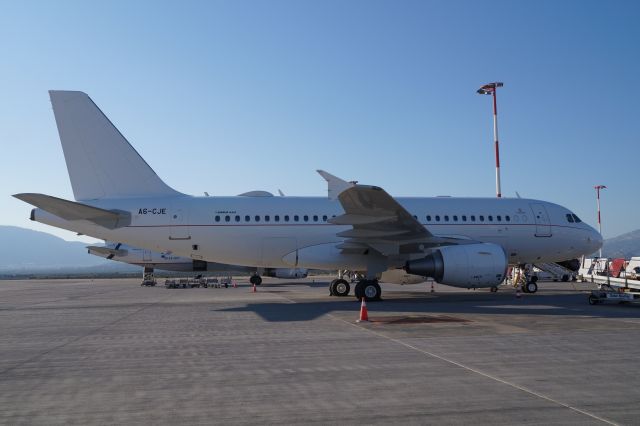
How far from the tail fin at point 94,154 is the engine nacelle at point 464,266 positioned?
9325mm

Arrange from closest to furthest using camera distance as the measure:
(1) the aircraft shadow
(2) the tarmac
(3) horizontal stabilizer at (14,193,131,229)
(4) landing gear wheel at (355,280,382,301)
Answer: (2) the tarmac
(1) the aircraft shadow
(3) horizontal stabilizer at (14,193,131,229)
(4) landing gear wheel at (355,280,382,301)

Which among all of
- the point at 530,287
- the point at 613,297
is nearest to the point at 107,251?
the point at 530,287

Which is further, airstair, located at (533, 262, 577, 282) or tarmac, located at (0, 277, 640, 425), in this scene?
airstair, located at (533, 262, 577, 282)

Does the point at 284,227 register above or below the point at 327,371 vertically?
above

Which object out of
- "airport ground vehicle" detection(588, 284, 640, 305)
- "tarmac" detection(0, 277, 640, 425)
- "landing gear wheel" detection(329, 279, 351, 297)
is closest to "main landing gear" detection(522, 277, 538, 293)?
"airport ground vehicle" detection(588, 284, 640, 305)

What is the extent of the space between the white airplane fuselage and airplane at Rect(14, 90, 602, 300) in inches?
1.3

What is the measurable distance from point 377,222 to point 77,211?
8.86m

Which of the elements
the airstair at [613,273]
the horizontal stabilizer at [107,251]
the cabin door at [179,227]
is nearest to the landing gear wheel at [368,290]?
the cabin door at [179,227]

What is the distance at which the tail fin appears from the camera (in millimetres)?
16219

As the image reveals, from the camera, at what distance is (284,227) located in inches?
693

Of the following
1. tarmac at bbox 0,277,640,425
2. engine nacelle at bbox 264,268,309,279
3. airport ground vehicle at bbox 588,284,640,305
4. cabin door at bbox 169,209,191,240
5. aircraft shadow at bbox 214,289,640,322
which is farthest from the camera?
engine nacelle at bbox 264,268,309,279

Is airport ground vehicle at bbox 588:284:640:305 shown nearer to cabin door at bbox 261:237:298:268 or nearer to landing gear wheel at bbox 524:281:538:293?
landing gear wheel at bbox 524:281:538:293

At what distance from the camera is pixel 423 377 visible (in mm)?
6086

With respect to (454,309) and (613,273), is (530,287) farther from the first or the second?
(454,309)
